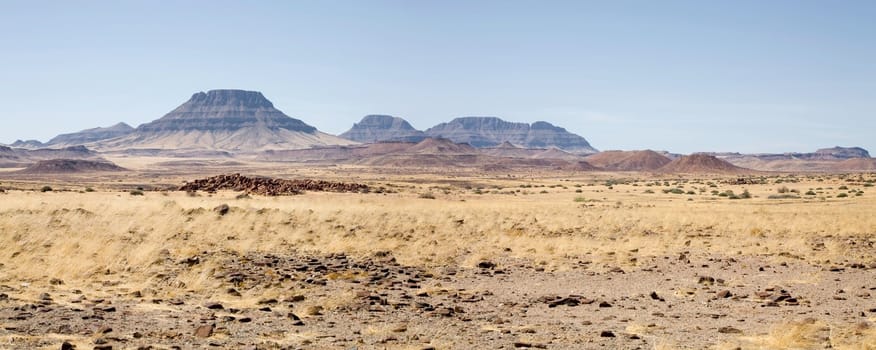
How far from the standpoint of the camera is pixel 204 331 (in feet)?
39.0

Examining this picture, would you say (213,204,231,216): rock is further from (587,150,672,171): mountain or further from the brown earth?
(587,150,672,171): mountain

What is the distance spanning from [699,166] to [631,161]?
41.5 meters

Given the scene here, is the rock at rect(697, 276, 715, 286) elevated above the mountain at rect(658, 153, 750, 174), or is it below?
below

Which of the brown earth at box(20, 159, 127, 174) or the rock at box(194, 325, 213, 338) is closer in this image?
the rock at box(194, 325, 213, 338)

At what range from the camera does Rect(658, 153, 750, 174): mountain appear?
138000mm

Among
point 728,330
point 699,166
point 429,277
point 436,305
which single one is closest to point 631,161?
point 699,166

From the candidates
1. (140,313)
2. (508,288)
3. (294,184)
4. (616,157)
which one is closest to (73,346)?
(140,313)

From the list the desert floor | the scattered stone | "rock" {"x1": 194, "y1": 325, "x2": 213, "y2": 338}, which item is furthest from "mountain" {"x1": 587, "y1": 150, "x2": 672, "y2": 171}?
"rock" {"x1": 194, "y1": 325, "x2": 213, "y2": 338}

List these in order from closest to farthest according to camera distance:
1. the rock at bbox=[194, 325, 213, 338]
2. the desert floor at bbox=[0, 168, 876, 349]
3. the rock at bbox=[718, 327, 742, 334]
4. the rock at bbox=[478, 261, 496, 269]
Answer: the rock at bbox=[194, 325, 213, 338] < the desert floor at bbox=[0, 168, 876, 349] < the rock at bbox=[718, 327, 742, 334] < the rock at bbox=[478, 261, 496, 269]

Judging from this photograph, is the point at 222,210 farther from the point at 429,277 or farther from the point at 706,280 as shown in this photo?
the point at 706,280

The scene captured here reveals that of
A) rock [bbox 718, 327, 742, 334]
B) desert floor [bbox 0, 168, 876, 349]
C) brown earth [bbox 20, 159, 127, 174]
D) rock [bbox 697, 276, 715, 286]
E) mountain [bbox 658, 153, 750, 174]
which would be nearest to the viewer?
desert floor [bbox 0, 168, 876, 349]

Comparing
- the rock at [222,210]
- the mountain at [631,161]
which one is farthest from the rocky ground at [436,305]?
the mountain at [631,161]

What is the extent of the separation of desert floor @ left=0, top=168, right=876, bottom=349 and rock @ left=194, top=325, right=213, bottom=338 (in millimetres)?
59

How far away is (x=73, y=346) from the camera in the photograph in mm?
10703
